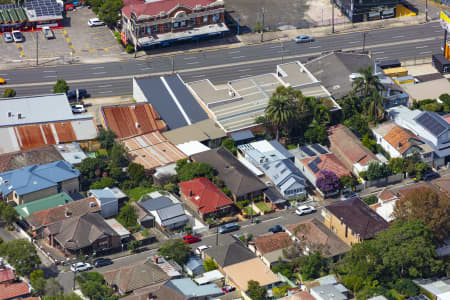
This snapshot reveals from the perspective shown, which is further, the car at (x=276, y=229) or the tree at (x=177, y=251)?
the car at (x=276, y=229)

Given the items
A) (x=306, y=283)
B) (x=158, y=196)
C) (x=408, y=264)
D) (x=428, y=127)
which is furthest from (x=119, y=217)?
(x=428, y=127)

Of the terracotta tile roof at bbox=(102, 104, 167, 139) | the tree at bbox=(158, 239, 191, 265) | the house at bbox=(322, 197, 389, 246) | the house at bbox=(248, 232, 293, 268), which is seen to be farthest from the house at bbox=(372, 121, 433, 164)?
the tree at bbox=(158, 239, 191, 265)

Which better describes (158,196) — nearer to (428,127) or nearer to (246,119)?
(246,119)

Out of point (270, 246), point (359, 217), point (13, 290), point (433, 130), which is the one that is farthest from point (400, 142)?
point (13, 290)

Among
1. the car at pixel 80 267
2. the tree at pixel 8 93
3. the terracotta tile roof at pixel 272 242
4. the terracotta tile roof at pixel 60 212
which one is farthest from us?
the tree at pixel 8 93

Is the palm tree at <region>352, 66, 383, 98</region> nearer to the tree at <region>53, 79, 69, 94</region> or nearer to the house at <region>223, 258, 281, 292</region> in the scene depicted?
the house at <region>223, 258, 281, 292</region>

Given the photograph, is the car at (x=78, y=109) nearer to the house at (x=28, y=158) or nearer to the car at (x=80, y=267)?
the house at (x=28, y=158)

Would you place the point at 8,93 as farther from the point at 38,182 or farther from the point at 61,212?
the point at 61,212

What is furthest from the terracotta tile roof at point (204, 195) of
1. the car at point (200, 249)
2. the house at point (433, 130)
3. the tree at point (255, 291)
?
the house at point (433, 130)
